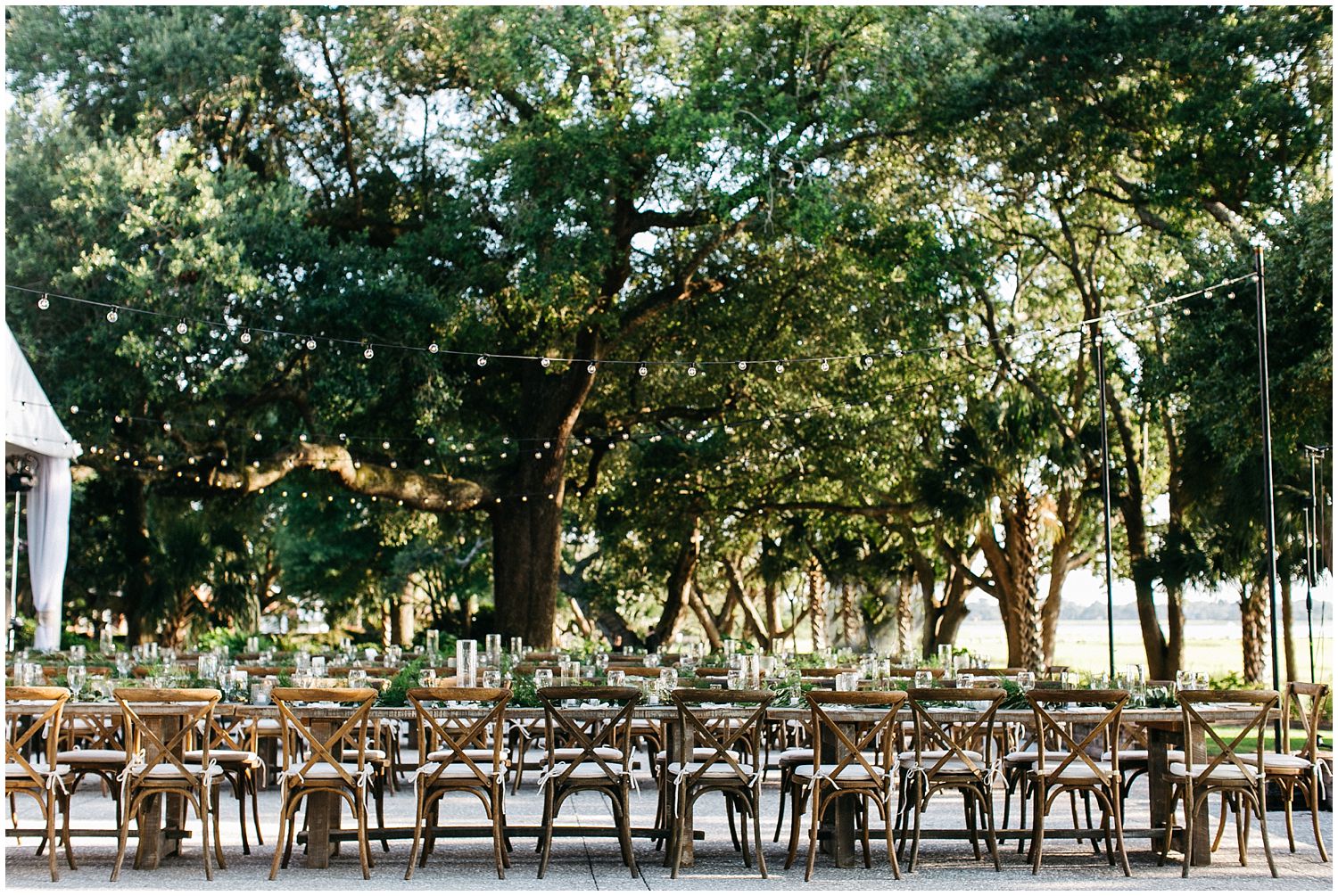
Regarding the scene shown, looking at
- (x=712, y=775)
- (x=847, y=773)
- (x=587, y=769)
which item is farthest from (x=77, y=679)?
(x=847, y=773)

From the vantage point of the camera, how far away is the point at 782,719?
23.1 feet

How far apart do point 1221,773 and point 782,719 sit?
206cm

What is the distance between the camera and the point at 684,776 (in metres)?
6.67

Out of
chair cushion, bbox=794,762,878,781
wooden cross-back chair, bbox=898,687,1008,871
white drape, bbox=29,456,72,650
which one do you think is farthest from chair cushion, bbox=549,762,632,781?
white drape, bbox=29,456,72,650

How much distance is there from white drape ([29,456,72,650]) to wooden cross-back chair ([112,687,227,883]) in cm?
493

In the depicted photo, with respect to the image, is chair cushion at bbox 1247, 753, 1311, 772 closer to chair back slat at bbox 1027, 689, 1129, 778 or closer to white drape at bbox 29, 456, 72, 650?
chair back slat at bbox 1027, 689, 1129, 778

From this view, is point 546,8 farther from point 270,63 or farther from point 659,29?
point 270,63

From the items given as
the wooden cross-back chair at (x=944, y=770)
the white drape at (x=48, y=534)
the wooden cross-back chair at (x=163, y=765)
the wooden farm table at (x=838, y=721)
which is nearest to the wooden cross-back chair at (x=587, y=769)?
the wooden farm table at (x=838, y=721)

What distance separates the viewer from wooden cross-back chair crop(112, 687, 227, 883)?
21.2ft

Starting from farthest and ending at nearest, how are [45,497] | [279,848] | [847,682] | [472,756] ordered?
[45,497], [472,756], [847,682], [279,848]

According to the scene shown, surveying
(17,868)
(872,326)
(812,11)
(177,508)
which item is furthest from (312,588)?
(17,868)

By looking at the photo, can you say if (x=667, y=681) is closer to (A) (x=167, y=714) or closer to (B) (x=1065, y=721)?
(B) (x=1065, y=721)

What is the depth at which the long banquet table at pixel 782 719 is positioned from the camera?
22.1ft

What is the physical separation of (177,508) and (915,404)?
10819mm
